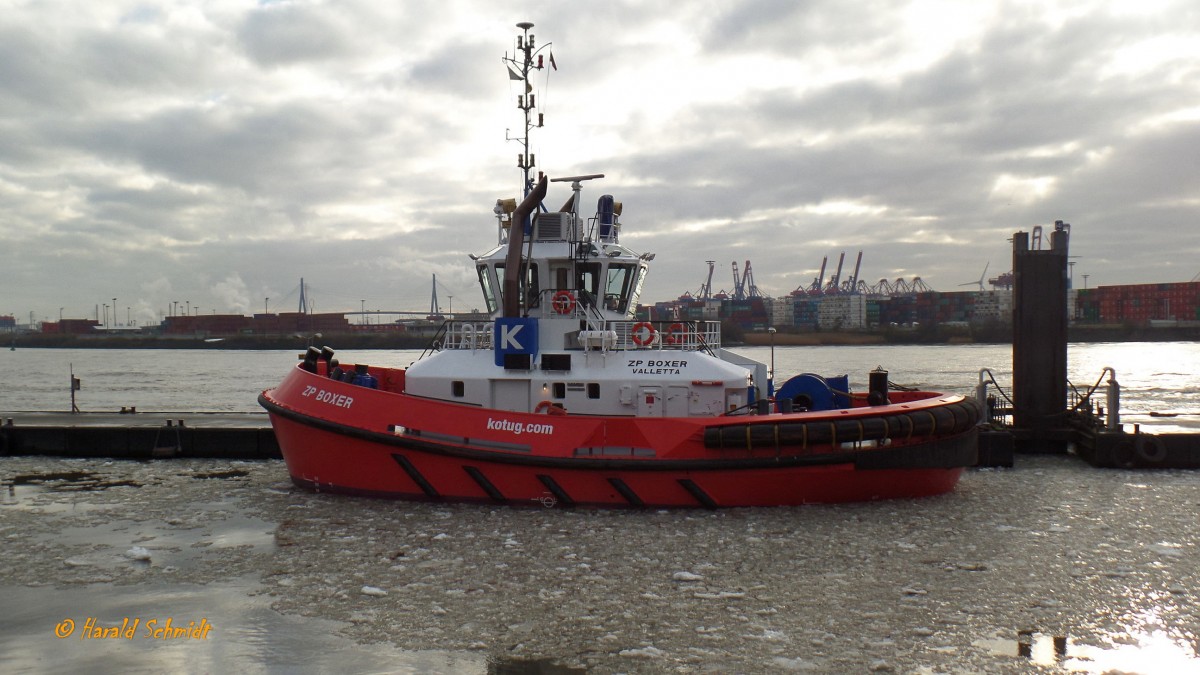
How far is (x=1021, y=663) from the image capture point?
439cm

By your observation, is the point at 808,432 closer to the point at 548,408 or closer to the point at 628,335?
the point at 628,335

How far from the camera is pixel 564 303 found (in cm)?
876

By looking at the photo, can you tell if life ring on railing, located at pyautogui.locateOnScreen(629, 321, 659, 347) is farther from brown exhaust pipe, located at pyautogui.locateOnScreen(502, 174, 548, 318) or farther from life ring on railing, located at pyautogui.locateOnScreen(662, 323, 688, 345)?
brown exhaust pipe, located at pyautogui.locateOnScreen(502, 174, 548, 318)

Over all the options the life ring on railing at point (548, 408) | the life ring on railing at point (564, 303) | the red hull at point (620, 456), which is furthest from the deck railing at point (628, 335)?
the red hull at point (620, 456)

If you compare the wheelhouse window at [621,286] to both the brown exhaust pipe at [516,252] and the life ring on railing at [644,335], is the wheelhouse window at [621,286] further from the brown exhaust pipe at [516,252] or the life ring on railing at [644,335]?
the brown exhaust pipe at [516,252]

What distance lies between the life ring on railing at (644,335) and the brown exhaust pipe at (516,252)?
4.00 ft

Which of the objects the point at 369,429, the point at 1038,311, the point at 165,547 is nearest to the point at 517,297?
the point at 369,429

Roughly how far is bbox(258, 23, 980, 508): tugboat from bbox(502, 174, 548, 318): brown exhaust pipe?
0.05 feet

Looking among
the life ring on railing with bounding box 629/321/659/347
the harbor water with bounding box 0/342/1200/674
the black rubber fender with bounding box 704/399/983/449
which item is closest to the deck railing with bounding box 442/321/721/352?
the life ring on railing with bounding box 629/321/659/347

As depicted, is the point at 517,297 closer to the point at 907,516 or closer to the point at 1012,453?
the point at 907,516

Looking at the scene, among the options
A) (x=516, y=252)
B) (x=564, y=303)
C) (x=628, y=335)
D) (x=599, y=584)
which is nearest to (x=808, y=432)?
(x=628, y=335)

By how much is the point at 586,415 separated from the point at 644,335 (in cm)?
108

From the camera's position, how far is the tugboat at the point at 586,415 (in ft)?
24.6

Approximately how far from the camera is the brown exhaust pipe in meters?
8.55
